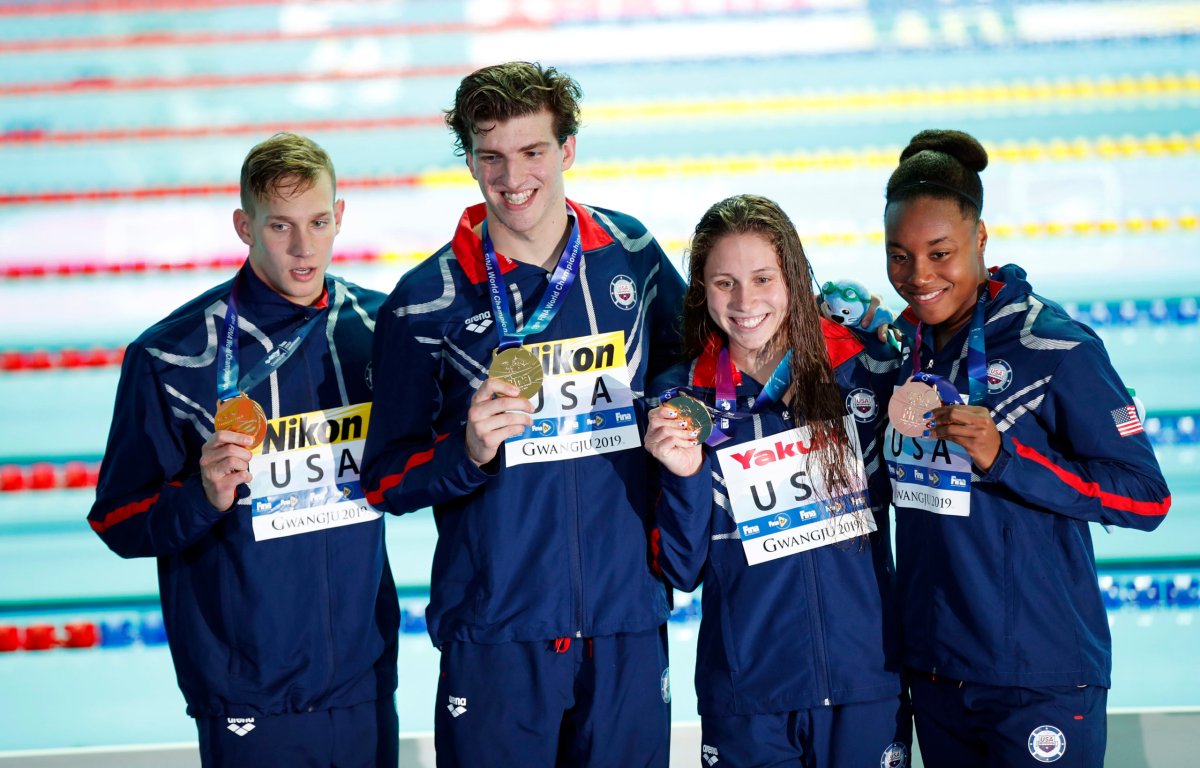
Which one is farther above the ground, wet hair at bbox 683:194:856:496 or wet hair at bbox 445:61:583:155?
wet hair at bbox 445:61:583:155

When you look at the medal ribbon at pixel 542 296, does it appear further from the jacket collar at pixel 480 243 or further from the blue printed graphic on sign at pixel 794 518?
the blue printed graphic on sign at pixel 794 518

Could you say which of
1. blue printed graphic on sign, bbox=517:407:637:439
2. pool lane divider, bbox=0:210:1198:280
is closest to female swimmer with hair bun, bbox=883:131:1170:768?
blue printed graphic on sign, bbox=517:407:637:439

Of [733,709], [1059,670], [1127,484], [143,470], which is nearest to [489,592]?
[733,709]

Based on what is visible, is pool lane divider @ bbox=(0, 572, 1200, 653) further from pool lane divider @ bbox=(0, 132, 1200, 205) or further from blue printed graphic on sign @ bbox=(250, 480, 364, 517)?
blue printed graphic on sign @ bbox=(250, 480, 364, 517)

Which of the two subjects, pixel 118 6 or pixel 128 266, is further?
pixel 118 6

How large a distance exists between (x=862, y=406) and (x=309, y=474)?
1.13m

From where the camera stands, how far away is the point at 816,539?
216 cm

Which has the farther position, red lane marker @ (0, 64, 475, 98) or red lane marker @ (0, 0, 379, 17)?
red lane marker @ (0, 0, 379, 17)

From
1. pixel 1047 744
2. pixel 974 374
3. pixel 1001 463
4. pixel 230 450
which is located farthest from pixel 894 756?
pixel 230 450

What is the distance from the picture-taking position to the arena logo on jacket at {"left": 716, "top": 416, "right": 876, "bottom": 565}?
216 cm

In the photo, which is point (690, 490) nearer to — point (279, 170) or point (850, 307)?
point (850, 307)

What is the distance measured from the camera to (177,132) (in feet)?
19.8

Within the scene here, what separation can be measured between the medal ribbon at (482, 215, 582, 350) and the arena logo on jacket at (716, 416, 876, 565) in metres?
0.43

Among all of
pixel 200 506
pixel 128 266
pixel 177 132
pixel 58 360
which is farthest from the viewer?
pixel 177 132
